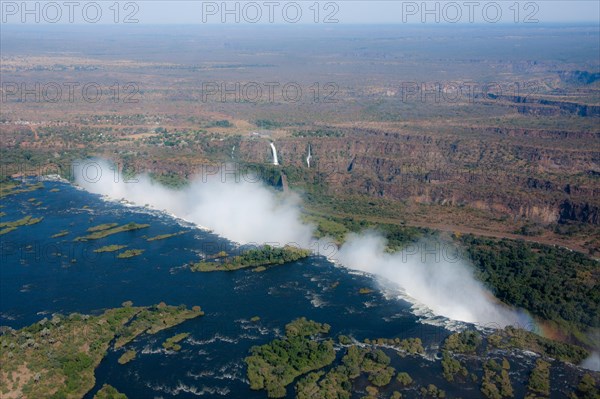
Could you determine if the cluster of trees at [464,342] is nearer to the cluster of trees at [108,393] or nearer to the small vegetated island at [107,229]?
the cluster of trees at [108,393]

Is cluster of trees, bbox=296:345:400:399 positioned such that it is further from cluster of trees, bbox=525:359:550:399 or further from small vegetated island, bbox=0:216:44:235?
small vegetated island, bbox=0:216:44:235

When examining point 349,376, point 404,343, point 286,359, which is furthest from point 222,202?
point 349,376

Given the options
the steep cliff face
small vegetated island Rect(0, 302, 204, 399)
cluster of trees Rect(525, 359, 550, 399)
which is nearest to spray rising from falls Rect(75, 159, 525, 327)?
cluster of trees Rect(525, 359, 550, 399)

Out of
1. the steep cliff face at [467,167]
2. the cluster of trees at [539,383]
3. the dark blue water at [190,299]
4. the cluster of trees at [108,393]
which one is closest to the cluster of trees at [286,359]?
the dark blue water at [190,299]

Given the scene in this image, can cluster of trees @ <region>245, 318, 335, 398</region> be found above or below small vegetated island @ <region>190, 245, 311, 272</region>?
below

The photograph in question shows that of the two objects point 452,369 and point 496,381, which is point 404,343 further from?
point 496,381

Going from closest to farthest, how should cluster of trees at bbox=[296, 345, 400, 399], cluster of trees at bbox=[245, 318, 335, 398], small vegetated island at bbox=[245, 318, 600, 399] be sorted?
cluster of trees at bbox=[296, 345, 400, 399], small vegetated island at bbox=[245, 318, 600, 399], cluster of trees at bbox=[245, 318, 335, 398]
